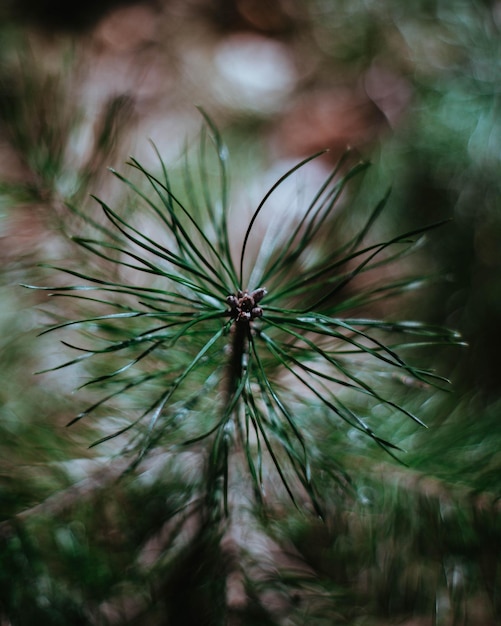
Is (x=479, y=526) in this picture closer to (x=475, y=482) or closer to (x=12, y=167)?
(x=475, y=482)

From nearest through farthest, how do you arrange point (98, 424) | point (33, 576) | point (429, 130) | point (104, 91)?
point (33, 576) → point (98, 424) → point (429, 130) → point (104, 91)

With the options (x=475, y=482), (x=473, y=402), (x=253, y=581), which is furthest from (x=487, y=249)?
(x=253, y=581)

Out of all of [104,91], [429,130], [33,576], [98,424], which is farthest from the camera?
[104,91]

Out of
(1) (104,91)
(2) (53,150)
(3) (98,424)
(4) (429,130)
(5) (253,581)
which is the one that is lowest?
(5) (253,581)

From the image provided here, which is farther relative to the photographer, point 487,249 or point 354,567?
point 487,249

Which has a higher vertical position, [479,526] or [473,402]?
[473,402]

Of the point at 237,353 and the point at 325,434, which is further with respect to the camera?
the point at 325,434

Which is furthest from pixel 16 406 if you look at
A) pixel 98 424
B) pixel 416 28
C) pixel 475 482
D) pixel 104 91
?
pixel 416 28
